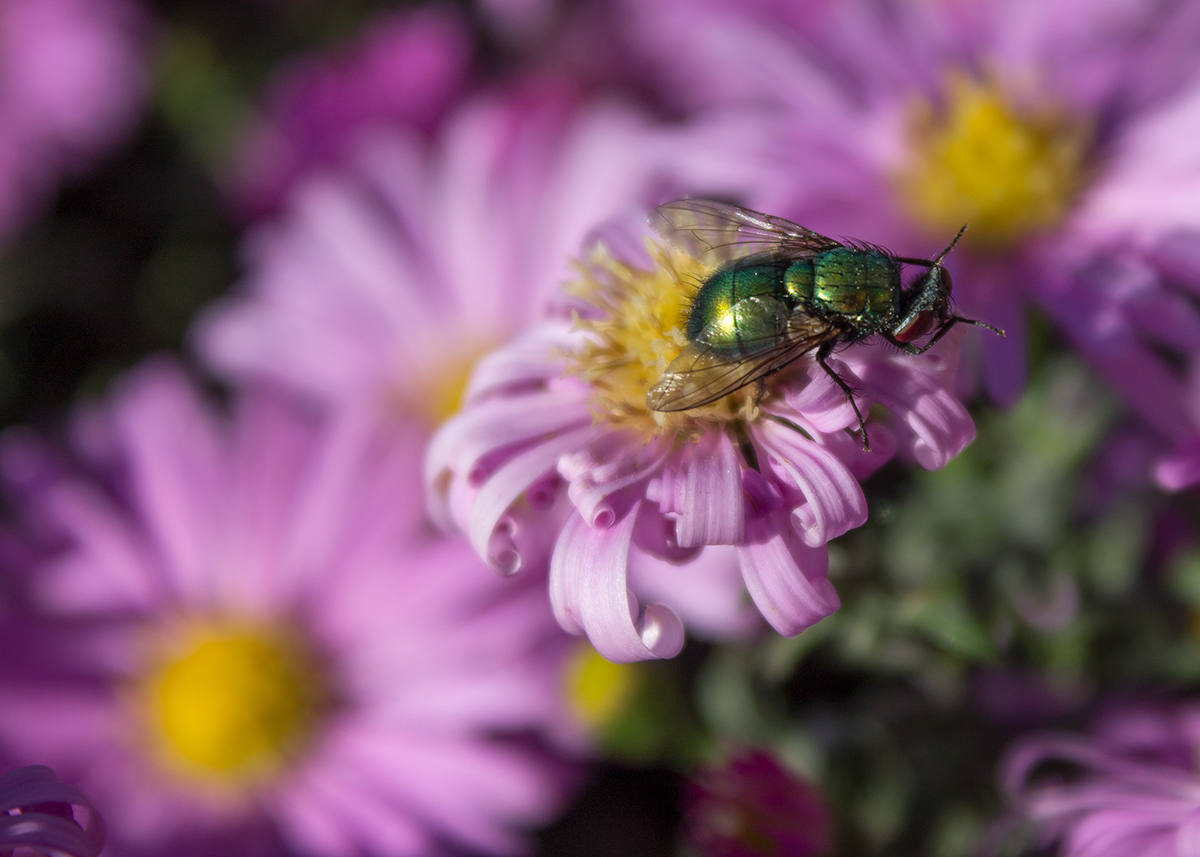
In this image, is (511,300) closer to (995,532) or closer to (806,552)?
(995,532)

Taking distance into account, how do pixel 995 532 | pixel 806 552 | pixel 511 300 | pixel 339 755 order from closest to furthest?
pixel 806 552 → pixel 995 532 → pixel 339 755 → pixel 511 300

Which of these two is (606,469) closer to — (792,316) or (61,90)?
(792,316)

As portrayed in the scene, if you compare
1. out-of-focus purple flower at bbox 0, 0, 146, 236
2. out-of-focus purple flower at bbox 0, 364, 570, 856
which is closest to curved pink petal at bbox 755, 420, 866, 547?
out-of-focus purple flower at bbox 0, 364, 570, 856

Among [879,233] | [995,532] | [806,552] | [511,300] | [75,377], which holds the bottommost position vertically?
[806,552]

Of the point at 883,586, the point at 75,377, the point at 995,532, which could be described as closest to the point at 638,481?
the point at 883,586

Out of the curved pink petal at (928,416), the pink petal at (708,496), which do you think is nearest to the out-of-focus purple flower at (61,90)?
the pink petal at (708,496)

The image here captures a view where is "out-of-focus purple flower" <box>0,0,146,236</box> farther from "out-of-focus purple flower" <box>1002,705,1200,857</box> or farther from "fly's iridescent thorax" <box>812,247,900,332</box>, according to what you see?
"out-of-focus purple flower" <box>1002,705,1200,857</box>

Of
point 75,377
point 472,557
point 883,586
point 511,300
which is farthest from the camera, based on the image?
point 75,377
